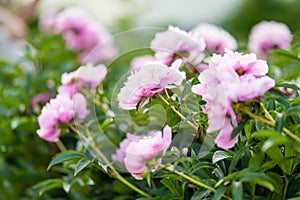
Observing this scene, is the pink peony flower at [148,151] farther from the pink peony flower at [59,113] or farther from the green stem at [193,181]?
the pink peony flower at [59,113]

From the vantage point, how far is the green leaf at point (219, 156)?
785 mm

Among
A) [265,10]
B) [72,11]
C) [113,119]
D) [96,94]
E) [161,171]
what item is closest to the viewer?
[161,171]

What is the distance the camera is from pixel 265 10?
5.45 m

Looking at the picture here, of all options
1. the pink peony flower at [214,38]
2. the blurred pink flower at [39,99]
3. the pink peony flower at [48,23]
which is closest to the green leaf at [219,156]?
the pink peony flower at [214,38]

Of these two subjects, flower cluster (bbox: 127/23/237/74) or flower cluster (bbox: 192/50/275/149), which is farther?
flower cluster (bbox: 127/23/237/74)

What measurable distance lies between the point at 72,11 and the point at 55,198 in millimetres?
748

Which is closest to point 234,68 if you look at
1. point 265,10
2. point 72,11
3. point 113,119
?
point 113,119

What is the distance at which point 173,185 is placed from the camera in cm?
83

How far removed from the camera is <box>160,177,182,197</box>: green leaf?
0.83 meters

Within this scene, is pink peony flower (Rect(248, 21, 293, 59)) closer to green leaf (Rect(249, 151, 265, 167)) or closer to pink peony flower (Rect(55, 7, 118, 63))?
pink peony flower (Rect(55, 7, 118, 63))

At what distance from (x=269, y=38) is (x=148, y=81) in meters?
0.93

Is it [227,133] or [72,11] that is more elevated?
[72,11]

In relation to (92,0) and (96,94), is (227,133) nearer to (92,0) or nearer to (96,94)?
(96,94)

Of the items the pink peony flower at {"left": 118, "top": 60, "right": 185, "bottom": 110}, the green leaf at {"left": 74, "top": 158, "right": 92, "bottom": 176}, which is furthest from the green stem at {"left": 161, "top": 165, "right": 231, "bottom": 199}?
the green leaf at {"left": 74, "top": 158, "right": 92, "bottom": 176}
